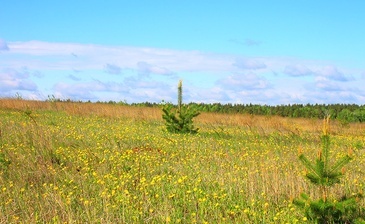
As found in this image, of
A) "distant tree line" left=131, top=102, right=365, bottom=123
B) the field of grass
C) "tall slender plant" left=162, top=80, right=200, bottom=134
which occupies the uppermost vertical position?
"distant tree line" left=131, top=102, right=365, bottom=123

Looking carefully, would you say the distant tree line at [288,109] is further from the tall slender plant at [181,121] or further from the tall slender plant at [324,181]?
the tall slender plant at [324,181]

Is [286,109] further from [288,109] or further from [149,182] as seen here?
[149,182]

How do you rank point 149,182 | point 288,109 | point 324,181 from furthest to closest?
1. point 288,109
2. point 149,182
3. point 324,181

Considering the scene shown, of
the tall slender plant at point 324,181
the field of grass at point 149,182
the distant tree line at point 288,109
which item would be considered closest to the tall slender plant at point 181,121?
the field of grass at point 149,182

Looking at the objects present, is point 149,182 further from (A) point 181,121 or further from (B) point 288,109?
(B) point 288,109

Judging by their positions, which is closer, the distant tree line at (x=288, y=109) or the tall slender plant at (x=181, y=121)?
the tall slender plant at (x=181, y=121)

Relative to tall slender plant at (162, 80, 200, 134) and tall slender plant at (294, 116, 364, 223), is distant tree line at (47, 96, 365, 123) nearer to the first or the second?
tall slender plant at (162, 80, 200, 134)

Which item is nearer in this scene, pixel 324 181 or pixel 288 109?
pixel 324 181

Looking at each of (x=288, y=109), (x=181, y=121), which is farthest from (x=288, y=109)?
(x=181, y=121)

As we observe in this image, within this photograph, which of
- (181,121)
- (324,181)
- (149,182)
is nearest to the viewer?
(324,181)

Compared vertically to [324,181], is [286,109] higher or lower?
higher

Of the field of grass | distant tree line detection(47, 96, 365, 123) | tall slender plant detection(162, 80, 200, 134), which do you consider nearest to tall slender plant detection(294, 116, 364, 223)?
the field of grass

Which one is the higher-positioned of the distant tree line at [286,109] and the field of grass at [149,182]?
the distant tree line at [286,109]

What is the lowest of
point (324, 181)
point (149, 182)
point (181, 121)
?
point (149, 182)
